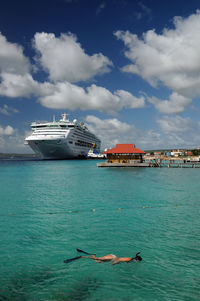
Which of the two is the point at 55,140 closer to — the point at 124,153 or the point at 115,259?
the point at 124,153

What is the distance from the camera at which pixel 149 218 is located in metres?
13.4

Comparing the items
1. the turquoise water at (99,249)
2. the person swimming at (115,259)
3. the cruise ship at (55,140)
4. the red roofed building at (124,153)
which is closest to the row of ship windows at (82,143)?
the cruise ship at (55,140)

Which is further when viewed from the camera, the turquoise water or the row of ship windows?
the row of ship windows

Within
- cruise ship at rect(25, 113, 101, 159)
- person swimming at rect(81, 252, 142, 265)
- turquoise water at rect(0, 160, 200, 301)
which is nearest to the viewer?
turquoise water at rect(0, 160, 200, 301)

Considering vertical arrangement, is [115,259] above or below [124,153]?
below

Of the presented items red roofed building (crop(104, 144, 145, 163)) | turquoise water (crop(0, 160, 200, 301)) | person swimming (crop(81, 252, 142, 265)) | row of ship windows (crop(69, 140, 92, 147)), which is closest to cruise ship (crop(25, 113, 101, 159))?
row of ship windows (crop(69, 140, 92, 147))

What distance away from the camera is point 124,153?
5325 centimetres

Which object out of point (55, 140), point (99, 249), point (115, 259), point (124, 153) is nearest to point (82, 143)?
point (55, 140)

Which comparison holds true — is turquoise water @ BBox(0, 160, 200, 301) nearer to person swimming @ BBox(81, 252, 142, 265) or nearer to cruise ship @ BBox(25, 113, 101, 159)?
person swimming @ BBox(81, 252, 142, 265)

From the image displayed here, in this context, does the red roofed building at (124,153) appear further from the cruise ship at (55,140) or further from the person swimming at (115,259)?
the person swimming at (115,259)

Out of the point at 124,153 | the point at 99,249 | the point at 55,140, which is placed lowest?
the point at 99,249

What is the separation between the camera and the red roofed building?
53.2m

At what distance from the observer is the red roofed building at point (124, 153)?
53250 millimetres

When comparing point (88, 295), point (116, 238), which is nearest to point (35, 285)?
point (88, 295)
